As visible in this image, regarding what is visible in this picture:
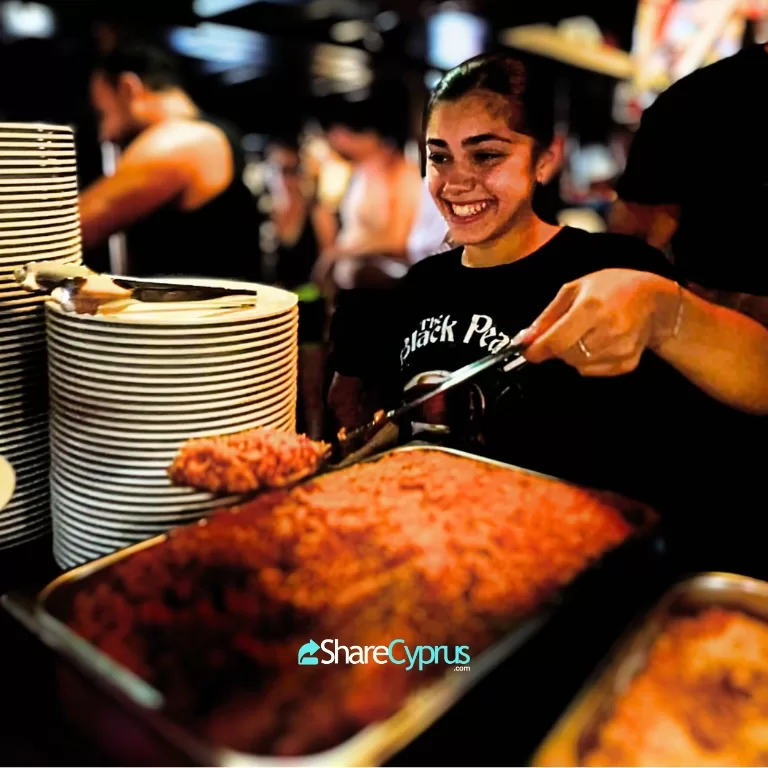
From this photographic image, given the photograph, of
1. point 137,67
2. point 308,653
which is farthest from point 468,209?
point 137,67

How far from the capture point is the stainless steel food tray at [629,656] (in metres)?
0.74

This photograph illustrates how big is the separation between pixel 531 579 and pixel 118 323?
661 millimetres

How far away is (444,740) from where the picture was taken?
2.44 feet

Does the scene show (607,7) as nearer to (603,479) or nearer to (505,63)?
(505,63)

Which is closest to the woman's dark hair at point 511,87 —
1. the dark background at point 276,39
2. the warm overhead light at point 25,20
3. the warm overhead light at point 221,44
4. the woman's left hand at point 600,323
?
the woman's left hand at point 600,323

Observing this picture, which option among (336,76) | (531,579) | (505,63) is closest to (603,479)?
(531,579)

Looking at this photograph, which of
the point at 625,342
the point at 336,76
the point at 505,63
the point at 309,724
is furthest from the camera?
the point at 336,76

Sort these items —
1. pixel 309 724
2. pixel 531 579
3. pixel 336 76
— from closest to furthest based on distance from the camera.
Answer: pixel 309 724 < pixel 531 579 < pixel 336 76

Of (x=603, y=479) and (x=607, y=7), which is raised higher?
(x=607, y=7)

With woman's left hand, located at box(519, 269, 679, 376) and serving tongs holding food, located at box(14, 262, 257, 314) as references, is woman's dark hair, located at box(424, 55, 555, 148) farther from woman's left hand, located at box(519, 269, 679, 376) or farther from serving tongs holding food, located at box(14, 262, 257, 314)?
serving tongs holding food, located at box(14, 262, 257, 314)

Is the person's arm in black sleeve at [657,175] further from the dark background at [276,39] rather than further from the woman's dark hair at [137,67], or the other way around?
the dark background at [276,39]

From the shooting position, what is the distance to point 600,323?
3.64ft

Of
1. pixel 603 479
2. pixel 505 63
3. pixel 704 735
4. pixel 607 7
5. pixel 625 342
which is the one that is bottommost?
pixel 603 479

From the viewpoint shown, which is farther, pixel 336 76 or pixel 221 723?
pixel 336 76
